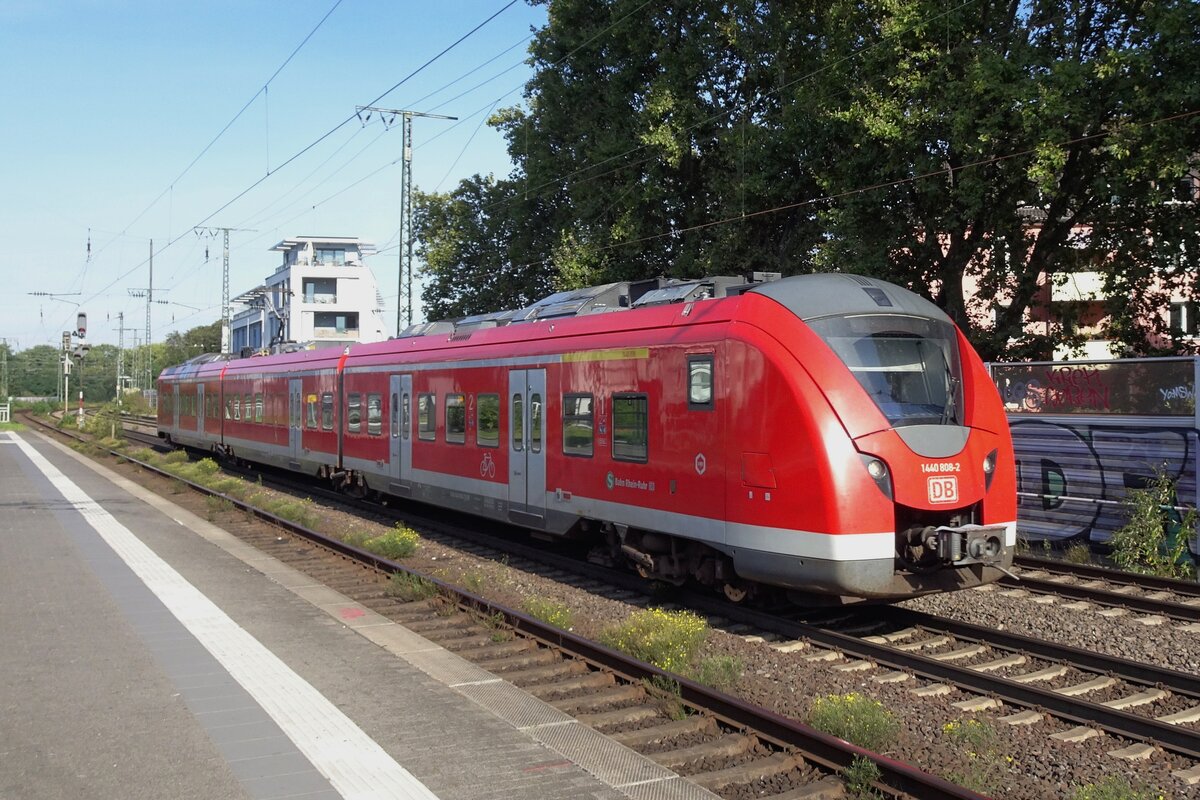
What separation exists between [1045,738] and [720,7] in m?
21.3

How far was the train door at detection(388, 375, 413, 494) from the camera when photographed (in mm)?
17391

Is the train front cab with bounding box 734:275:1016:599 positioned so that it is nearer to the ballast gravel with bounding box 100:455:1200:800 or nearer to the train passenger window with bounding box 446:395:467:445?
the ballast gravel with bounding box 100:455:1200:800

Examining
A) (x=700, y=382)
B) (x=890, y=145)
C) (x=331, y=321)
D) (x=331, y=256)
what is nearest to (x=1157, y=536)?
(x=700, y=382)

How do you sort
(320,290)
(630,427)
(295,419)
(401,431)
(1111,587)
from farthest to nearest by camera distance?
(320,290) < (295,419) < (401,431) < (1111,587) < (630,427)

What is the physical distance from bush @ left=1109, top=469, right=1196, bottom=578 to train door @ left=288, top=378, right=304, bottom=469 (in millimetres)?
16494

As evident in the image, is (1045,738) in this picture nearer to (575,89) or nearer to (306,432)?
(306,432)

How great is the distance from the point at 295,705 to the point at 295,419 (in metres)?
17.3

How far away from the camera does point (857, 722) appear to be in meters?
6.27

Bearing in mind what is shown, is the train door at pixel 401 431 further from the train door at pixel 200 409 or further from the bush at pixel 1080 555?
the train door at pixel 200 409

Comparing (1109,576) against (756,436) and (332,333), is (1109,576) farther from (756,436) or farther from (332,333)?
(332,333)

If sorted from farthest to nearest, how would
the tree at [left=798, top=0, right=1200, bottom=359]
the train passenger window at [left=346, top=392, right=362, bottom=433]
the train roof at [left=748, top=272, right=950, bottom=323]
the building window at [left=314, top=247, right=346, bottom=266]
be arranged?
Answer: the building window at [left=314, top=247, right=346, bottom=266]
the train passenger window at [left=346, top=392, right=362, bottom=433]
the tree at [left=798, top=0, right=1200, bottom=359]
the train roof at [left=748, top=272, right=950, bottom=323]

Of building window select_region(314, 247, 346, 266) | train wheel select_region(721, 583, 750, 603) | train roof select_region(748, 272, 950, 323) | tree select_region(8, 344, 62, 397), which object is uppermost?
building window select_region(314, 247, 346, 266)

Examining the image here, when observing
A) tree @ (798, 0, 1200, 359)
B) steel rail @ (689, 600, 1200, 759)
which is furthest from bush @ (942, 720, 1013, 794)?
tree @ (798, 0, 1200, 359)

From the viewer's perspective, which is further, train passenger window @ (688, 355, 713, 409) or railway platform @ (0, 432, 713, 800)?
train passenger window @ (688, 355, 713, 409)
